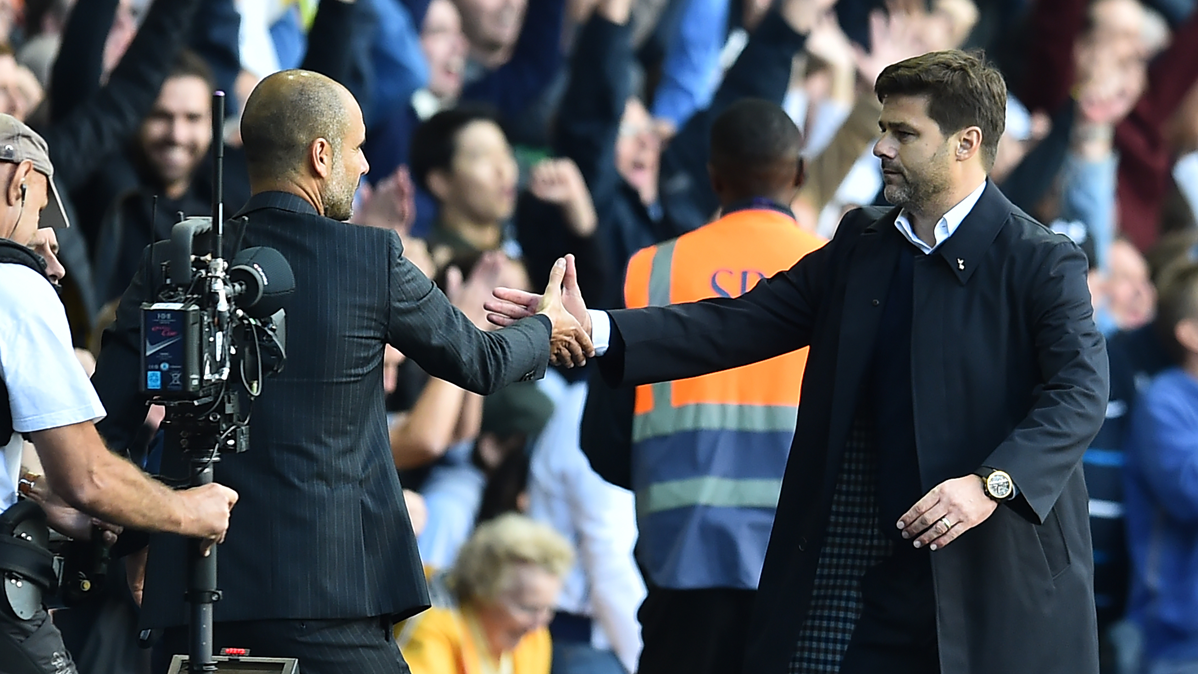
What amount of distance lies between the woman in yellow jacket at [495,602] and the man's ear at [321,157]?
7.65 feet

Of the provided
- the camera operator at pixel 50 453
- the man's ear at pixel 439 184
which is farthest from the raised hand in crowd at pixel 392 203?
the camera operator at pixel 50 453

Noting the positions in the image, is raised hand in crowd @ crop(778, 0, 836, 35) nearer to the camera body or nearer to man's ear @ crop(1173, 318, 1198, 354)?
man's ear @ crop(1173, 318, 1198, 354)

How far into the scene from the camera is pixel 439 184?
8.05 metres

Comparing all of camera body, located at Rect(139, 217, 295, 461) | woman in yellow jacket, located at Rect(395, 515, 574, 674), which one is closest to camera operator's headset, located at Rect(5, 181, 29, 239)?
camera body, located at Rect(139, 217, 295, 461)

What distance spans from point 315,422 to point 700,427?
76.1 inches

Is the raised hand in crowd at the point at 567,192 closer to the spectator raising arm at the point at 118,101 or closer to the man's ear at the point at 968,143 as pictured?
the spectator raising arm at the point at 118,101

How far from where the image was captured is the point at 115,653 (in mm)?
5375

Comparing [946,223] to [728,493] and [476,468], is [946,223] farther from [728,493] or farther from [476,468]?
[476,468]

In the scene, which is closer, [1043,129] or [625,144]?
[625,144]

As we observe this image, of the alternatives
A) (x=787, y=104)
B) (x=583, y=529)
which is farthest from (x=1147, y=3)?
(x=583, y=529)

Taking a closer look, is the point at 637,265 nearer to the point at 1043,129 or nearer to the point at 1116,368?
the point at 1116,368

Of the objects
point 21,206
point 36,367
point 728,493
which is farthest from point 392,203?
point 36,367

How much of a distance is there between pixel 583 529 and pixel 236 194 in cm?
182

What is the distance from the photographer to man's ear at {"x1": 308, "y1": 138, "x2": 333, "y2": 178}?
13.5 feet
